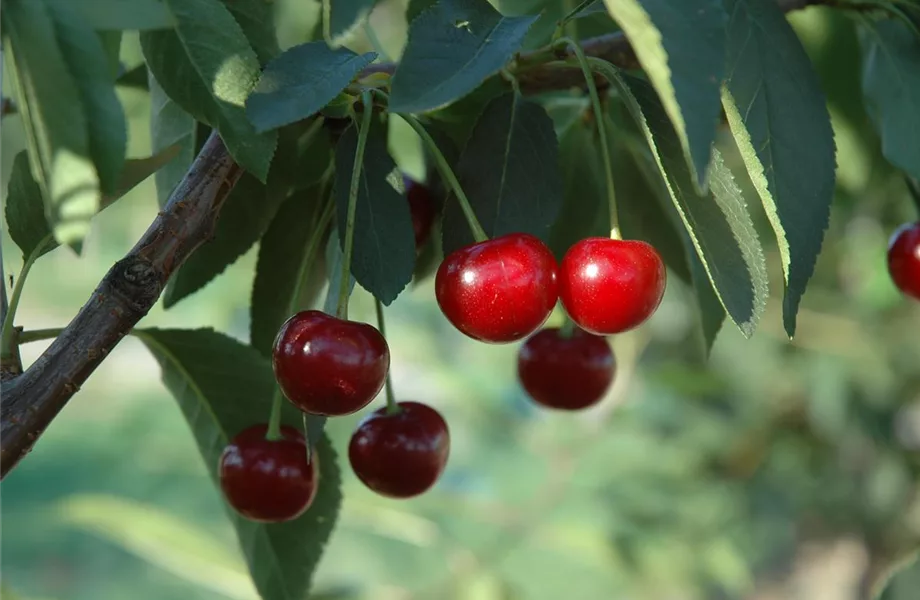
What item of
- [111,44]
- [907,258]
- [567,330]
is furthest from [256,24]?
[907,258]

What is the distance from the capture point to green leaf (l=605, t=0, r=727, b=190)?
497 mm

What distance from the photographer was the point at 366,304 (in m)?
2.40

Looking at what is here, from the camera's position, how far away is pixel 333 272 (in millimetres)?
802

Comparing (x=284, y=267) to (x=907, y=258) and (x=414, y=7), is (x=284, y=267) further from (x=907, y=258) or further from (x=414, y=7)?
(x=907, y=258)

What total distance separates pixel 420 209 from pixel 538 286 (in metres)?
0.26

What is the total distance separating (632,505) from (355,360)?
1.72m

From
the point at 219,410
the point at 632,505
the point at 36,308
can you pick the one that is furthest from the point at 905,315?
the point at 36,308

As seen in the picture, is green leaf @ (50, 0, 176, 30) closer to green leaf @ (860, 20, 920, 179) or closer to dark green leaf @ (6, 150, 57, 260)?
dark green leaf @ (6, 150, 57, 260)

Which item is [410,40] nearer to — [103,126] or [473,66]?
[473,66]

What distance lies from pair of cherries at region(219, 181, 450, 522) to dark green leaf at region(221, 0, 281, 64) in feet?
0.65

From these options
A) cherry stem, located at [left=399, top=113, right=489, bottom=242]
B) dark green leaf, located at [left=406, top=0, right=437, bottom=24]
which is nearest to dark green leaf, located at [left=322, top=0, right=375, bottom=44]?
cherry stem, located at [left=399, top=113, right=489, bottom=242]

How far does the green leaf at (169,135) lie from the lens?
829mm

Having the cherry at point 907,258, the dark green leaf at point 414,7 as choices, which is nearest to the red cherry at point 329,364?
the dark green leaf at point 414,7

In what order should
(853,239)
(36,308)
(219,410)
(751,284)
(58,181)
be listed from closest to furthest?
(58,181) < (751,284) < (219,410) < (853,239) < (36,308)
